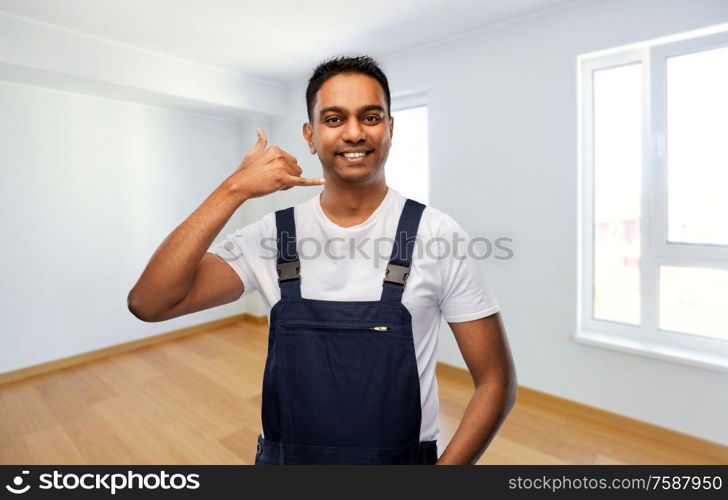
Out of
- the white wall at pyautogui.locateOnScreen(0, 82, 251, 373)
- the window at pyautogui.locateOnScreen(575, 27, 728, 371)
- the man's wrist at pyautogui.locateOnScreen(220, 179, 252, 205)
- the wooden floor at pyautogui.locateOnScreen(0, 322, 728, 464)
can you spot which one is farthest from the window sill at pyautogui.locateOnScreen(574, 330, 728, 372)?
the white wall at pyautogui.locateOnScreen(0, 82, 251, 373)

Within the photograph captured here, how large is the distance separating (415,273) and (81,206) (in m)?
3.75

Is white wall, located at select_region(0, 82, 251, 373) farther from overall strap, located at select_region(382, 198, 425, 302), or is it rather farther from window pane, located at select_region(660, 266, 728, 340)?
window pane, located at select_region(660, 266, 728, 340)

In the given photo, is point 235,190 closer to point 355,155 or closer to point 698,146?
point 355,155

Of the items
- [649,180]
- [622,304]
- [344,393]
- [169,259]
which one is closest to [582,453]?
[622,304]

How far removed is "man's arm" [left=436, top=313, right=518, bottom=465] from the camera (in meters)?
0.94

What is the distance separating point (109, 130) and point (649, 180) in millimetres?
4115

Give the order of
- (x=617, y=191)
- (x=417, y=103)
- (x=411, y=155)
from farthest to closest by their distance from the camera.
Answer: (x=411, y=155) < (x=417, y=103) < (x=617, y=191)

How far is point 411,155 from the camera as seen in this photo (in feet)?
12.1

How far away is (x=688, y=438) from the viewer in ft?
7.77

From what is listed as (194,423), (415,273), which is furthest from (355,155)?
(194,423)

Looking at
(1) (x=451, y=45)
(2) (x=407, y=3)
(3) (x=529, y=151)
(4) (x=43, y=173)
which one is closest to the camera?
(2) (x=407, y=3)

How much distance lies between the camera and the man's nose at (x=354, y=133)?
962 mm

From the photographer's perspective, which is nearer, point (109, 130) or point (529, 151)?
point (529, 151)

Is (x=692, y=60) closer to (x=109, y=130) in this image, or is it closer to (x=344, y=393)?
(x=344, y=393)
